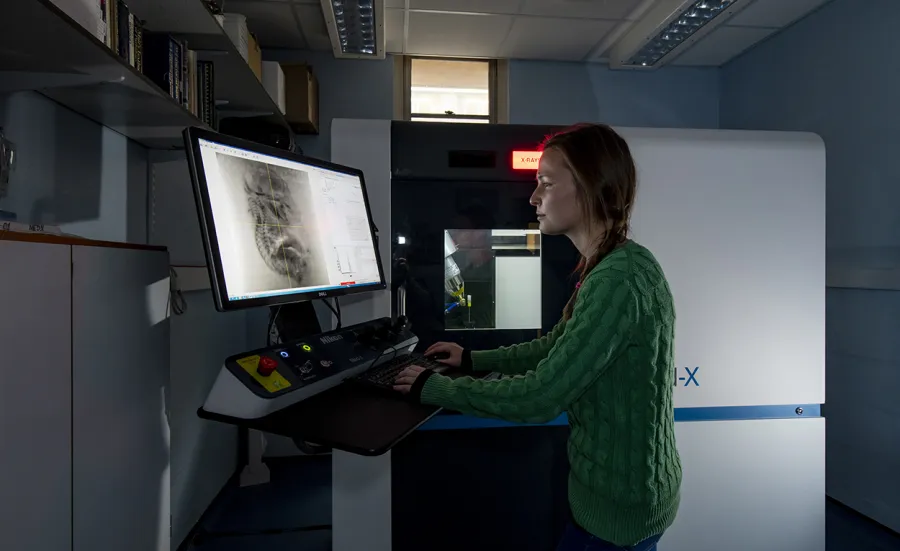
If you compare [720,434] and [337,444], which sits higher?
[337,444]

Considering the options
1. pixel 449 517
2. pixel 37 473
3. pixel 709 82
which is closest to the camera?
pixel 37 473

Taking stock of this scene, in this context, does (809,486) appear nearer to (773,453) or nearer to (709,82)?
(773,453)

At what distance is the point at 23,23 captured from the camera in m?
0.98

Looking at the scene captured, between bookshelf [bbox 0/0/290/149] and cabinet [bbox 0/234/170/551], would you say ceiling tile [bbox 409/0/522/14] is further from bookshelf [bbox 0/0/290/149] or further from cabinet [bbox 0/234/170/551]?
cabinet [bbox 0/234/170/551]

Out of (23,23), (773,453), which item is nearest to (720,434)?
(773,453)

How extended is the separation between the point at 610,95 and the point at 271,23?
2141 millimetres

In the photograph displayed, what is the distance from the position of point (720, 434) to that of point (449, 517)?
34.6 inches

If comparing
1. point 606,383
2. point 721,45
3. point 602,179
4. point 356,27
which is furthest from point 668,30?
point 606,383

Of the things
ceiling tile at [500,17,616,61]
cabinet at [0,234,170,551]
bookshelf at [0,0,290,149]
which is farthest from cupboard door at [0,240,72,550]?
ceiling tile at [500,17,616,61]

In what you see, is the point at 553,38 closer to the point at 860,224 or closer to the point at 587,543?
the point at 860,224

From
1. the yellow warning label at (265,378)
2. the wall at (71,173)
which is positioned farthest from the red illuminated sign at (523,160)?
the wall at (71,173)

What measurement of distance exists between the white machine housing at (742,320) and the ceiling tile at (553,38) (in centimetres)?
156

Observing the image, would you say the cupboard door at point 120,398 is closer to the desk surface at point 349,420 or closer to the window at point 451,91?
the desk surface at point 349,420

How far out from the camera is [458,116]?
3.60 m
